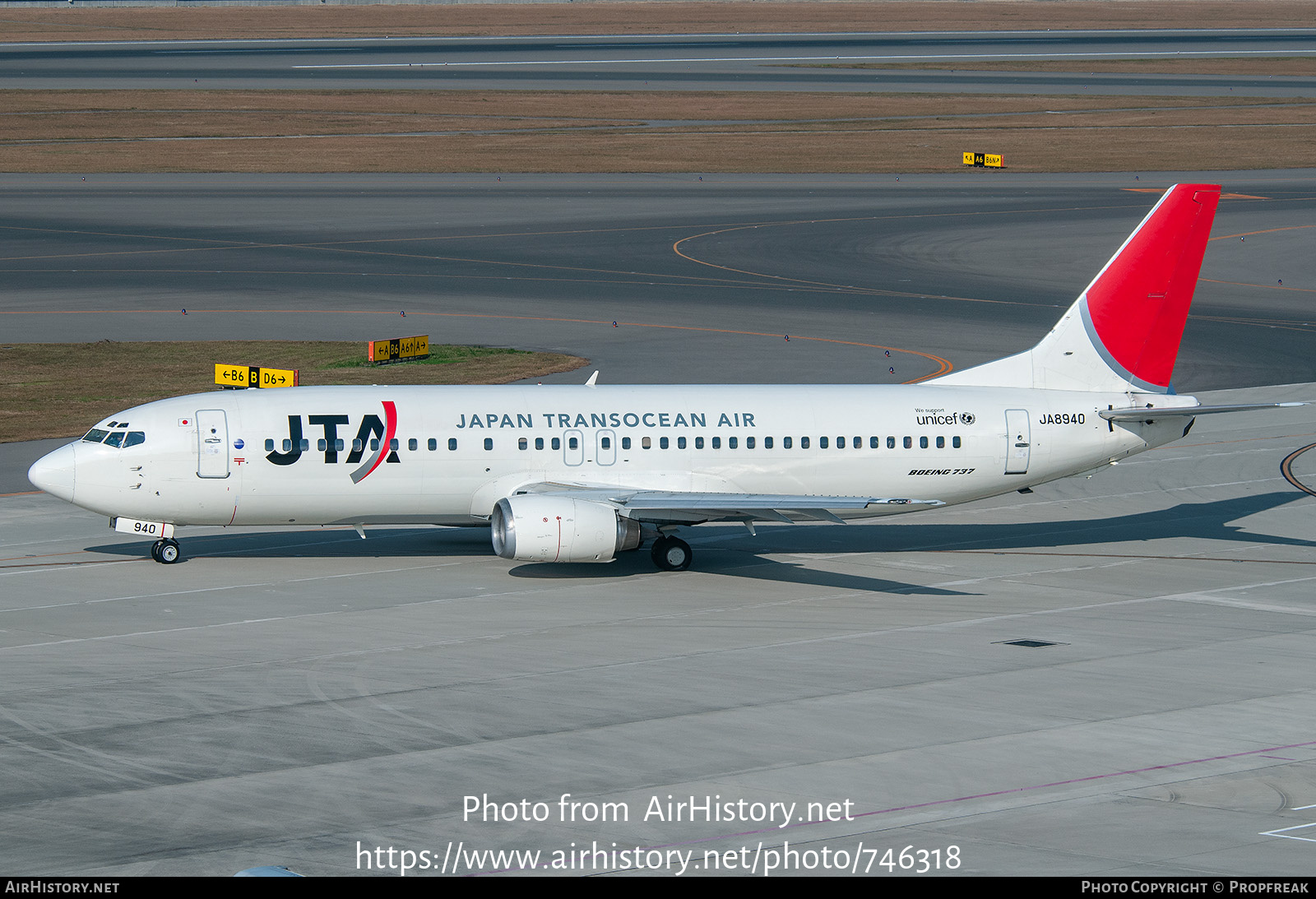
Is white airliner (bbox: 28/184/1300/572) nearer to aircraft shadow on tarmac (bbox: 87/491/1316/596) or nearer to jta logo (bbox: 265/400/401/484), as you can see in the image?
jta logo (bbox: 265/400/401/484)

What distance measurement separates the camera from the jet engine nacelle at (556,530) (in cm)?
4031

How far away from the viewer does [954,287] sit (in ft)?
293

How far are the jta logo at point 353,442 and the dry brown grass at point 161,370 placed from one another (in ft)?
62.0

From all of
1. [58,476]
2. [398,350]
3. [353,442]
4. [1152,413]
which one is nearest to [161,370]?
[398,350]

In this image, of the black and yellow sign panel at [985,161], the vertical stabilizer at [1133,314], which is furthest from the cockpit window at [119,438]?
the black and yellow sign panel at [985,161]

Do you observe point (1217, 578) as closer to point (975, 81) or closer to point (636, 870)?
point (636, 870)

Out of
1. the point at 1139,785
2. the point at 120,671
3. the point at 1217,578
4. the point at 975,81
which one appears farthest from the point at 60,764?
the point at 975,81

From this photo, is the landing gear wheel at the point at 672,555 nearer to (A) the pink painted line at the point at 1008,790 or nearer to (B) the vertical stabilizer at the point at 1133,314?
(B) the vertical stabilizer at the point at 1133,314

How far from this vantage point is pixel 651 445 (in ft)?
144

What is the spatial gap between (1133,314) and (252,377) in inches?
1296

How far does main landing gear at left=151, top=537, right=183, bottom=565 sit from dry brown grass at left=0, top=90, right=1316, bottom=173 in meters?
87.4

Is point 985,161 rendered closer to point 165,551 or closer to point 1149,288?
point 1149,288

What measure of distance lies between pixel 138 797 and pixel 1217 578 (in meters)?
29.3

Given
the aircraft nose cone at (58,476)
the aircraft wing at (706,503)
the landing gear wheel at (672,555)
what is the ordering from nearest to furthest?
the aircraft wing at (706,503) → the aircraft nose cone at (58,476) → the landing gear wheel at (672,555)
